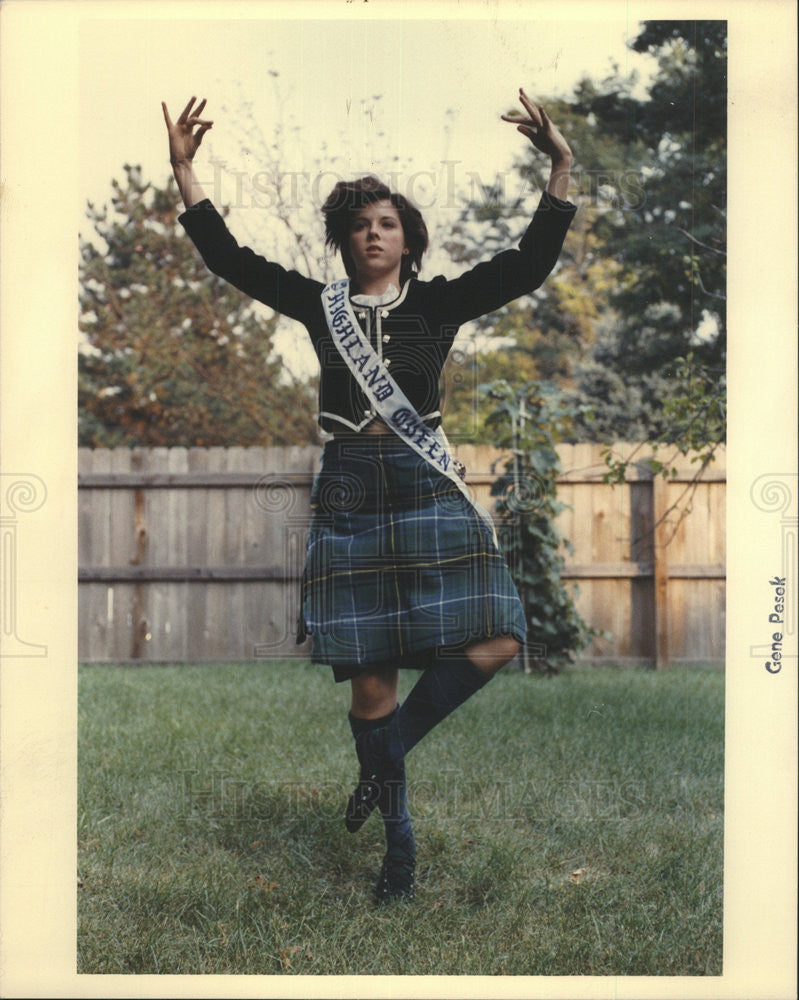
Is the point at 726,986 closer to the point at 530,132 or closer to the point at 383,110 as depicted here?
the point at 530,132

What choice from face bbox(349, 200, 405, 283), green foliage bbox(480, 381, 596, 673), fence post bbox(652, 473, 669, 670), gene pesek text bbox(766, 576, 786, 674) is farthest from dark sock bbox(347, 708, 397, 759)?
fence post bbox(652, 473, 669, 670)

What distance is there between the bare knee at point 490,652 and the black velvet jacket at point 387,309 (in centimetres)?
60

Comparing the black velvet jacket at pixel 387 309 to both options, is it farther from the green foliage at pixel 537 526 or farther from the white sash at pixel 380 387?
the green foliage at pixel 537 526

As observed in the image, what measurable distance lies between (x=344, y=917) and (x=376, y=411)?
1.32 metres

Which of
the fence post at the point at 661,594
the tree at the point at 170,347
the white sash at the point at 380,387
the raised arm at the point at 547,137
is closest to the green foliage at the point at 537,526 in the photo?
the fence post at the point at 661,594

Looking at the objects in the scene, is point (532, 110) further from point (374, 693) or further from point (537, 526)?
point (537, 526)

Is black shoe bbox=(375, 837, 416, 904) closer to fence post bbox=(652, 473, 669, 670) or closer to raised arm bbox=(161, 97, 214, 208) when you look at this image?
raised arm bbox=(161, 97, 214, 208)

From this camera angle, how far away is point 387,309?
250 centimetres

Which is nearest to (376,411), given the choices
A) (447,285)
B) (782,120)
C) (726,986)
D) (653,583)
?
(447,285)

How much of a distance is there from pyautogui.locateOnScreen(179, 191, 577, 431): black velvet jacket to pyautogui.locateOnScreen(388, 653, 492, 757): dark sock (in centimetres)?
65

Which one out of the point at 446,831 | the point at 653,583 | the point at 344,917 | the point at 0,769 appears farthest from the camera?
the point at 653,583

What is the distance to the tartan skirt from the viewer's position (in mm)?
2459

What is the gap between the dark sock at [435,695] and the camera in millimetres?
2414

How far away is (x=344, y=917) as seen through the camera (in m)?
2.40
